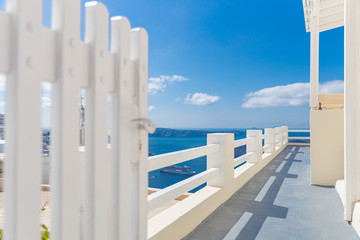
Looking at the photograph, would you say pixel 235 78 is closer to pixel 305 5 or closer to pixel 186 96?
pixel 186 96

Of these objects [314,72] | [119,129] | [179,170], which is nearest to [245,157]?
[314,72]

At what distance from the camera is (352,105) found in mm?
2002

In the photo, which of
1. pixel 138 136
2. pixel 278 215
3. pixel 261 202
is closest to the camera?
pixel 138 136

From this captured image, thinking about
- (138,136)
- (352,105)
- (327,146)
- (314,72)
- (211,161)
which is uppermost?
(314,72)

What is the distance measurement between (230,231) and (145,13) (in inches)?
977

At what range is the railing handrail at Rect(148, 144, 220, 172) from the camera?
5.05ft

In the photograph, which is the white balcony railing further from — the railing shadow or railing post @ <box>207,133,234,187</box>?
the railing shadow

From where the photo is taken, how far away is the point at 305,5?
4.75 metres

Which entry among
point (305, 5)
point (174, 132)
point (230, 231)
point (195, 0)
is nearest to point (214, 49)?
point (195, 0)

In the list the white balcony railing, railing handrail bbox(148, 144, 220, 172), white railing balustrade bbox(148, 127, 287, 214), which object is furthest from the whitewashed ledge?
railing handrail bbox(148, 144, 220, 172)

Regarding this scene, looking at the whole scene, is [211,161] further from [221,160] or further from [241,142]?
[241,142]

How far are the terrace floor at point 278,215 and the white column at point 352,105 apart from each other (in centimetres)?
28

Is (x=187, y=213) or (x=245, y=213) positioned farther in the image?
(x=245, y=213)

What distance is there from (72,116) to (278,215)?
211 centimetres
